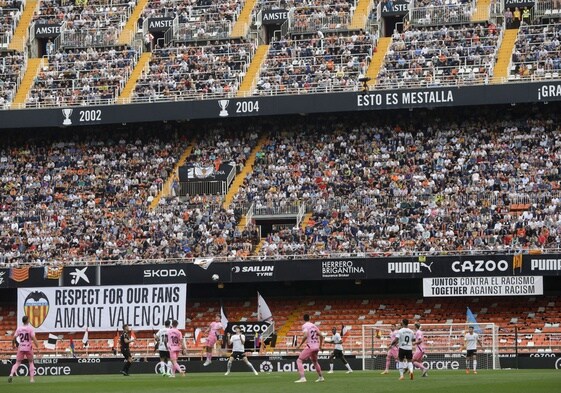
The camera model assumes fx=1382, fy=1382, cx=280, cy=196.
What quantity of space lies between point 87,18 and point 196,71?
8818mm

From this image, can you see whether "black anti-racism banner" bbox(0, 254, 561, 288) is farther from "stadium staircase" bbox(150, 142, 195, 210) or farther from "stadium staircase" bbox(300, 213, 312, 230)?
"stadium staircase" bbox(150, 142, 195, 210)

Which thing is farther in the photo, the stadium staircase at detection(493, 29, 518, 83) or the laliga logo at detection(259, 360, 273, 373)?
the stadium staircase at detection(493, 29, 518, 83)

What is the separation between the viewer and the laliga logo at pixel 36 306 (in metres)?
57.6

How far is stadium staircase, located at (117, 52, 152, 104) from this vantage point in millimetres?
65812

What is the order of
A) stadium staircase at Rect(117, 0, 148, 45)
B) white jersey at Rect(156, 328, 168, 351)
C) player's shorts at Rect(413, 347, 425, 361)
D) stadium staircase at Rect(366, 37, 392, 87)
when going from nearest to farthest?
player's shorts at Rect(413, 347, 425, 361)
white jersey at Rect(156, 328, 168, 351)
stadium staircase at Rect(366, 37, 392, 87)
stadium staircase at Rect(117, 0, 148, 45)

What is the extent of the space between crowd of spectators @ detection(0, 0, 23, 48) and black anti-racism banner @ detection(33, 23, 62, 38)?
168cm

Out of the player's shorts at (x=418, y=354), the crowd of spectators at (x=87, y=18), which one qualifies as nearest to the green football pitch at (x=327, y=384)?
the player's shorts at (x=418, y=354)

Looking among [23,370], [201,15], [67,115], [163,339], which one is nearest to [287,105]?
[201,15]

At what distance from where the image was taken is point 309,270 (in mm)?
56500

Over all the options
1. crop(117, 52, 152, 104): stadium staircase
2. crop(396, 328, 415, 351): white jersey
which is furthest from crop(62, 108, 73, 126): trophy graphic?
crop(396, 328, 415, 351): white jersey

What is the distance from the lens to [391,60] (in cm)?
6391

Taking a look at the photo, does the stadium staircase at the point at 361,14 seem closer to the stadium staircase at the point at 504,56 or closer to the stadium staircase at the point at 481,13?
the stadium staircase at the point at 481,13

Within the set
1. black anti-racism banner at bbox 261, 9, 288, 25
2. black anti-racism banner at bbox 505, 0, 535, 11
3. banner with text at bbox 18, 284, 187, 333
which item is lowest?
banner with text at bbox 18, 284, 187, 333

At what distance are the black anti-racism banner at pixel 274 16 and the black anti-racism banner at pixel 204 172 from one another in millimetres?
8813
